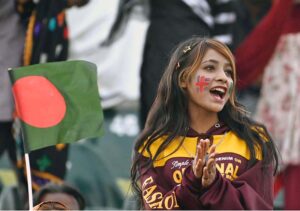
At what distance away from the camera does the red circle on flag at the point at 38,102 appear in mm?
5336

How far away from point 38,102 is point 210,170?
3.47ft

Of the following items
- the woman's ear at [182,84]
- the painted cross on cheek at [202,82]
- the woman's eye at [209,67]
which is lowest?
the woman's ear at [182,84]

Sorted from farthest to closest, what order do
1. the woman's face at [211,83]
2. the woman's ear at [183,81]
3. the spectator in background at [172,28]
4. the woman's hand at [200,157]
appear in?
the spectator in background at [172,28]
the woman's ear at [183,81]
the woman's face at [211,83]
the woman's hand at [200,157]

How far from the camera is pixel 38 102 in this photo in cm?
538

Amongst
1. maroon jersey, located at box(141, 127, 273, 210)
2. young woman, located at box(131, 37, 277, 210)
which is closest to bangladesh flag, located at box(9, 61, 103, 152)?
young woman, located at box(131, 37, 277, 210)

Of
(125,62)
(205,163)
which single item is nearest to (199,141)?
(205,163)

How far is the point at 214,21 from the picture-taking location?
24.9ft

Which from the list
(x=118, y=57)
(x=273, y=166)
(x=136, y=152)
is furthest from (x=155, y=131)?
(x=118, y=57)

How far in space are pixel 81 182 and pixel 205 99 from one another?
3374mm

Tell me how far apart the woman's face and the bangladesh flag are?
53 centimetres

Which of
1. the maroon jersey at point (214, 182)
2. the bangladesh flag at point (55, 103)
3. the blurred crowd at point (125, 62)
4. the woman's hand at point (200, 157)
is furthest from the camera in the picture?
the blurred crowd at point (125, 62)

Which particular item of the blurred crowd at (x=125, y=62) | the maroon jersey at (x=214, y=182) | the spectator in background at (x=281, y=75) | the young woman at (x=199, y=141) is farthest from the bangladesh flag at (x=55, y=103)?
the spectator in background at (x=281, y=75)

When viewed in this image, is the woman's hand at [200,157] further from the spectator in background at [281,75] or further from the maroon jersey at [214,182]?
the spectator in background at [281,75]

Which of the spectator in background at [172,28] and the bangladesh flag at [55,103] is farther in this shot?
the spectator in background at [172,28]
